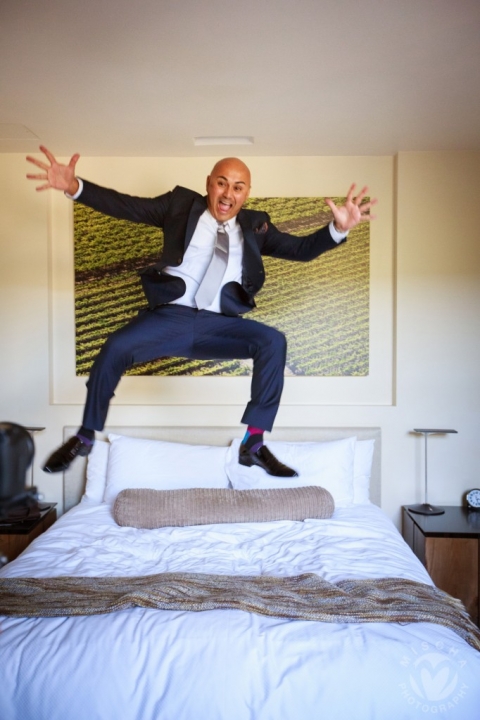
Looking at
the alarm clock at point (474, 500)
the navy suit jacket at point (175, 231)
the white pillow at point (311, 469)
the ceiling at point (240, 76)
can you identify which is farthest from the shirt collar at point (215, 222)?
the alarm clock at point (474, 500)

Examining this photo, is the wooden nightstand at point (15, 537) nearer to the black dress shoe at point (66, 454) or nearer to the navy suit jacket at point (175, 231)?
the black dress shoe at point (66, 454)

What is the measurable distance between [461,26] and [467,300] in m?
1.93

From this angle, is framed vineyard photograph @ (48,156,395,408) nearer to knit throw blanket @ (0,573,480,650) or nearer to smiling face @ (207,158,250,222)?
knit throw blanket @ (0,573,480,650)

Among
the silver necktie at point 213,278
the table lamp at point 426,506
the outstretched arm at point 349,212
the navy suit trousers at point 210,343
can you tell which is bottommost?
the table lamp at point 426,506

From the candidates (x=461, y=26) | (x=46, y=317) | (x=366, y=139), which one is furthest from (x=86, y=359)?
(x=461, y=26)

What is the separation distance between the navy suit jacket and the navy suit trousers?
53 mm

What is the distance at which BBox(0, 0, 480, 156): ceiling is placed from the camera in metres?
2.35

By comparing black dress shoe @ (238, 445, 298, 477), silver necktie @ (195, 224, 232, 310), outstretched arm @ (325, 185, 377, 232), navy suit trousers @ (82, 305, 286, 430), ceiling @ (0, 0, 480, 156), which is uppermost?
ceiling @ (0, 0, 480, 156)

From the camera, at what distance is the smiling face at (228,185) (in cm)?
180

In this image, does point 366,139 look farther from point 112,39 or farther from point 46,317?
point 46,317

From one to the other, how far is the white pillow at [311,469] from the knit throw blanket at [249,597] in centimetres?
Answer: 112

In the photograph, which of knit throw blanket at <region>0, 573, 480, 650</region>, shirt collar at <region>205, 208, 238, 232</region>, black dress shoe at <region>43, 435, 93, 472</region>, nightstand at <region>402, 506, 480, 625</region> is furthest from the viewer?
nightstand at <region>402, 506, 480, 625</region>

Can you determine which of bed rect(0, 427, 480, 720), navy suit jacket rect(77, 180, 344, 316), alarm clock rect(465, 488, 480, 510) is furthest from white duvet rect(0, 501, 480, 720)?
alarm clock rect(465, 488, 480, 510)

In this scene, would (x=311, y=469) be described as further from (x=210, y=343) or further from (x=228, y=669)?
(x=210, y=343)
